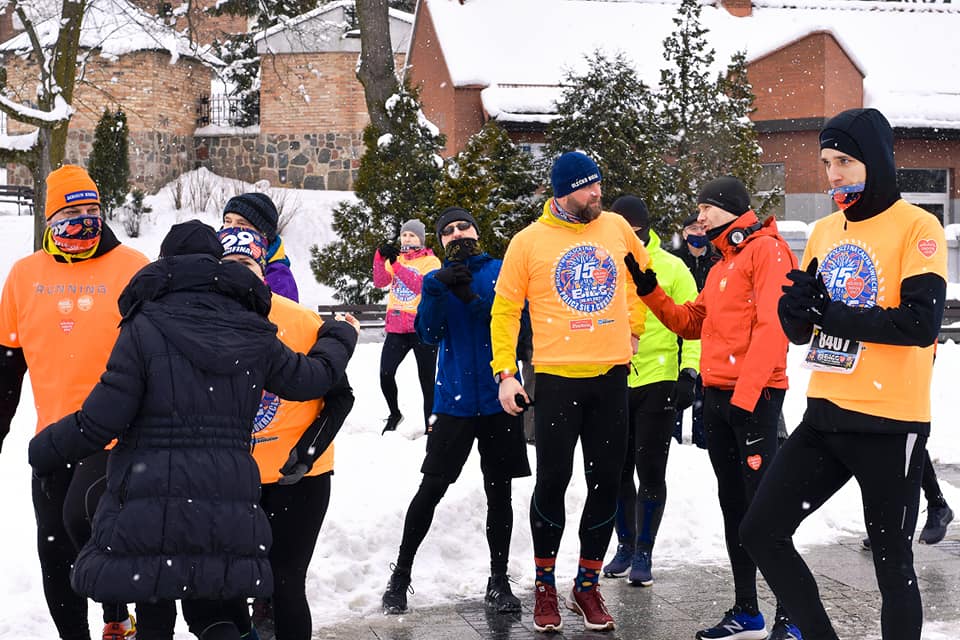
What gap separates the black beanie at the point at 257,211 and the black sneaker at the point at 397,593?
1.91m

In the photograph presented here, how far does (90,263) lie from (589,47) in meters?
25.8

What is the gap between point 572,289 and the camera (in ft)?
18.0

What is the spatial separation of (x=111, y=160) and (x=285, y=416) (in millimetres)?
28424

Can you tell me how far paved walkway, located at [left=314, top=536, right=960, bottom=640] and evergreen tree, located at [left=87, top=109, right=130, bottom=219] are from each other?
25859 mm

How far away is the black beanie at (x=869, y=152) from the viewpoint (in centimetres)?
423

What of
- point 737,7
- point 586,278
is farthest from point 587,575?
point 737,7

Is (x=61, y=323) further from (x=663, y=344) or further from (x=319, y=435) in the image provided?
(x=663, y=344)

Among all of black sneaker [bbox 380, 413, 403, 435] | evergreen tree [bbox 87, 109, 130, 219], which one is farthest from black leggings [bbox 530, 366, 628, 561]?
evergreen tree [bbox 87, 109, 130, 219]

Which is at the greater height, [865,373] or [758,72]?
[758,72]

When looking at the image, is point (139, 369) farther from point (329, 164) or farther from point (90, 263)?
point (329, 164)

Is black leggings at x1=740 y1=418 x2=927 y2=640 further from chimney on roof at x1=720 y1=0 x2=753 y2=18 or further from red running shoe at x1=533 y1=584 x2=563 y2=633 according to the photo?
chimney on roof at x1=720 y1=0 x2=753 y2=18

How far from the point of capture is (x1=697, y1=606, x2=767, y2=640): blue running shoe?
535 centimetres

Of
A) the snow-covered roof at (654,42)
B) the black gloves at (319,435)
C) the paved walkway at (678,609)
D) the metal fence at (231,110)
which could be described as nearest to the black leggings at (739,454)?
the paved walkway at (678,609)

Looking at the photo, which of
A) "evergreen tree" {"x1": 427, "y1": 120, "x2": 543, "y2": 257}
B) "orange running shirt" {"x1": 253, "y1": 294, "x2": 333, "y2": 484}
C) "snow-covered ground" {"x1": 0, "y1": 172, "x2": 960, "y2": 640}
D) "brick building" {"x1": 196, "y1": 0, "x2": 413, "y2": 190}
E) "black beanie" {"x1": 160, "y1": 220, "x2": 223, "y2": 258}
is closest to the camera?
"black beanie" {"x1": 160, "y1": 220, "x2": 223, "y2": 258}
